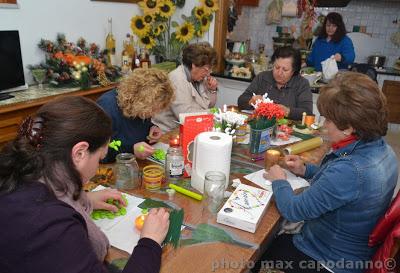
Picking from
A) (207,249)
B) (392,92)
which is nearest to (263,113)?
(207,249)

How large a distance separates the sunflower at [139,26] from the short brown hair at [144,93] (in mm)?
1868

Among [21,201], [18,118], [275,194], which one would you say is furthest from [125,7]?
[21,201]

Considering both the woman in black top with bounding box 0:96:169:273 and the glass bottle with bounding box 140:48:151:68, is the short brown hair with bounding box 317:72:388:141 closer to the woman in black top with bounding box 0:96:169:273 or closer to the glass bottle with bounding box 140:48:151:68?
the woman in black top with bounding box 0:96:169:273

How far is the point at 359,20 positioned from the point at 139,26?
3428 mm

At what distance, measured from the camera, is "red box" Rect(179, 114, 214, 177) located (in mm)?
1558

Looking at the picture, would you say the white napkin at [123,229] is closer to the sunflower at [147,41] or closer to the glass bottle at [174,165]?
the glass bottle at [174,165]

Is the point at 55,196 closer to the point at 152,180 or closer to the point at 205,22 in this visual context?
the point at 152,180

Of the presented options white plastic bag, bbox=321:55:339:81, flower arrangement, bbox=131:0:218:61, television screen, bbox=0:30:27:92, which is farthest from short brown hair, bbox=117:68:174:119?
white plastic bag, bbox=321:55:339:81

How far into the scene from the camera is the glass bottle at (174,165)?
152cm

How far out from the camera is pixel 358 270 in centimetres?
133

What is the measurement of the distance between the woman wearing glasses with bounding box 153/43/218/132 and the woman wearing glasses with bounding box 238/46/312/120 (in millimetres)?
450

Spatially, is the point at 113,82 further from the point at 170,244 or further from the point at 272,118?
the point at 170,244

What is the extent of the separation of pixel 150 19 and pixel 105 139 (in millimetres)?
2851

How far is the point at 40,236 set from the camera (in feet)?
2.51
